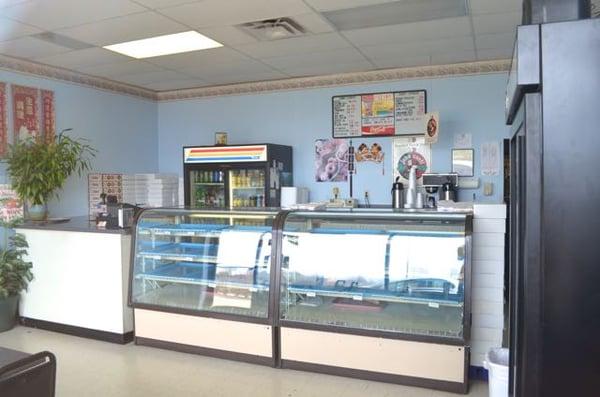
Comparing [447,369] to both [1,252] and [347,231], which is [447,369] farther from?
[1,252]

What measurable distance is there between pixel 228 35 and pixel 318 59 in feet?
4.13

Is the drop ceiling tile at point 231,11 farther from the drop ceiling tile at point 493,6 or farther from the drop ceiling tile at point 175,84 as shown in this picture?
the drop ceiling tile at point 175,84

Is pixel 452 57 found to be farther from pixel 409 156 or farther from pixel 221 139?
pixel 221 139

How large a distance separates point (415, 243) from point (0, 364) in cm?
243

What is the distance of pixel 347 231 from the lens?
11.5 feet

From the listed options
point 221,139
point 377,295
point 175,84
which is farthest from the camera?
point 175,84

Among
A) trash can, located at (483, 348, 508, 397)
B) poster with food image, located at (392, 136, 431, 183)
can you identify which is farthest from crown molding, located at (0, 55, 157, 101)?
trash can, located at (483, 348, 508, 397)

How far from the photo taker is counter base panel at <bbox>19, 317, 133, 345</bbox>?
13.5 feet

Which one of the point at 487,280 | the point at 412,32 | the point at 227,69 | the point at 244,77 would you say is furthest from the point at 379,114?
the point at 487,280

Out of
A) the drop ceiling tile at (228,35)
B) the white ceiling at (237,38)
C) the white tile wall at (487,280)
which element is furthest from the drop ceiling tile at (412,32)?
the white tile wall at (487,280)

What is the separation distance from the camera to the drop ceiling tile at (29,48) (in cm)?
455

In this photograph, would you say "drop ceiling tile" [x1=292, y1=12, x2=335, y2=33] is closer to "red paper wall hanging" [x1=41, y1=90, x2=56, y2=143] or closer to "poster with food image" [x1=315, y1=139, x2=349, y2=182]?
"poster with food image" [x1=315, y1=139, x2=349, y2=182]

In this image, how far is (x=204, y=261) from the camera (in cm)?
393

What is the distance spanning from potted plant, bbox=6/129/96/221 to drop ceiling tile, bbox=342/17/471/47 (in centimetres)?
317
